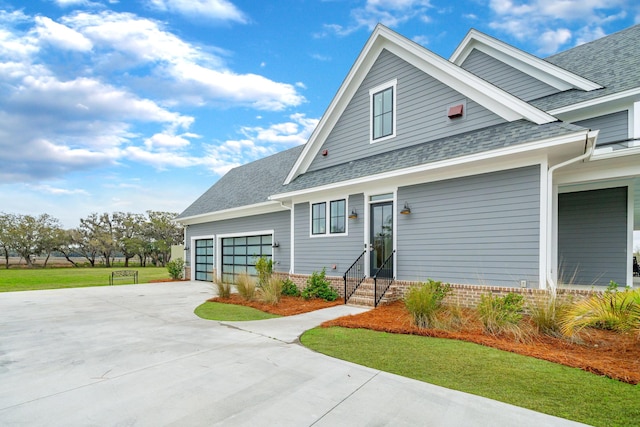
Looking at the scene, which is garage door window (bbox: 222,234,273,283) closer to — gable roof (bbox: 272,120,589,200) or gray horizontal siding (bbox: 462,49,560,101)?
gable roof (bbox: 272,120,589,200)

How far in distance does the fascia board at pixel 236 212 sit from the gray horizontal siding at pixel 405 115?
126 inches

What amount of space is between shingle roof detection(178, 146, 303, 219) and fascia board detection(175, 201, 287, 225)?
211mm

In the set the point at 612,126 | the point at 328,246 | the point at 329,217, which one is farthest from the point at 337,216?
the point at 612,126

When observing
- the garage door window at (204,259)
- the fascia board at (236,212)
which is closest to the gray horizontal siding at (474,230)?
the fascia board at (236,212)

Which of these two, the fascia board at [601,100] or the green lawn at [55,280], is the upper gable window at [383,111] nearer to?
the fascia board at [601,100]

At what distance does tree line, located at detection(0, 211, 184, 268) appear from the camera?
125 ft

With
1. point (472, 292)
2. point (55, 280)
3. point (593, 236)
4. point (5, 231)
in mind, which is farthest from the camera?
point (5, 231)

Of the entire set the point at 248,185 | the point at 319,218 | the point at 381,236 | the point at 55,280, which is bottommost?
the point at 55,280

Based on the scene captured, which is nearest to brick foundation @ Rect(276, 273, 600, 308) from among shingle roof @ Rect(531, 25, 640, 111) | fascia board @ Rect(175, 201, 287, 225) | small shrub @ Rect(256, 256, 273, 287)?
small shrub @ Rect(256, 256, 273, 287)

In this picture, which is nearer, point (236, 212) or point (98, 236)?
point (236, 212)

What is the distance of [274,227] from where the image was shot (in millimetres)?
14203

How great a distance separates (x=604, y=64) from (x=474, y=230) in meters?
6.70

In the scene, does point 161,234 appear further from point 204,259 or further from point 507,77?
point 507,77

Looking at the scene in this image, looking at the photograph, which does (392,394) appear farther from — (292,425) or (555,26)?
(555,26)
